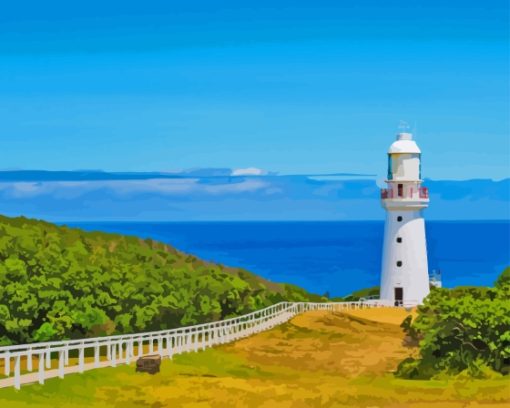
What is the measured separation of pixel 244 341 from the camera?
142 ft

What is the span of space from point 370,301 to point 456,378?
33.2 metres

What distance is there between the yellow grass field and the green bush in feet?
5.01

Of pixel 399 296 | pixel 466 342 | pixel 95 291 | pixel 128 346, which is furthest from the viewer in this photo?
pixel 399 296

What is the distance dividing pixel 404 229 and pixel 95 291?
25438mm

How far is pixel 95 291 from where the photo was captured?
42.7 metres

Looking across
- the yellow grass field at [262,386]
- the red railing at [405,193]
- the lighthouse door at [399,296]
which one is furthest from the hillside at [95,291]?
the red railing at [405,193]

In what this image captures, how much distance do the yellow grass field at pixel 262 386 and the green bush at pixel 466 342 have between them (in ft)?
5.01

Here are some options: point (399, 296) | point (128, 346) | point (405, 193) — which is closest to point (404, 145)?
point (405, 193)

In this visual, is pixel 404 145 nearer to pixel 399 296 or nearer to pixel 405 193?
pixel 405 193

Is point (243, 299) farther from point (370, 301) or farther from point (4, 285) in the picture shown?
point (4, 285)

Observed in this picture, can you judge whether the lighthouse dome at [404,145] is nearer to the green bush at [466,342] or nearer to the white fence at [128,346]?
the white fence at [128,346]

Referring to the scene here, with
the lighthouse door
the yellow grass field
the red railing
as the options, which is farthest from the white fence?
the red railing

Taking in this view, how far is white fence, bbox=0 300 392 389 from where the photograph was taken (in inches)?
981

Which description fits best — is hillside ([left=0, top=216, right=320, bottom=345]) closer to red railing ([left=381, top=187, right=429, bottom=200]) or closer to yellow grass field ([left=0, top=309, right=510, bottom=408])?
yellow grass field ([left=0, top=309, right=510, bottom=408])
